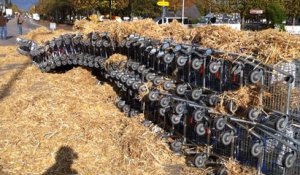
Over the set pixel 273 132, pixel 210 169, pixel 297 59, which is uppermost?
pixel 297 59

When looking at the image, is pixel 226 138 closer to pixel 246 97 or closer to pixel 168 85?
pixel 246 97

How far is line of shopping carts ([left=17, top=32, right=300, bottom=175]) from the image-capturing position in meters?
6.45

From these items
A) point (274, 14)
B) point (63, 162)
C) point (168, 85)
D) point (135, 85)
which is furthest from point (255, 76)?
point (274, 14)

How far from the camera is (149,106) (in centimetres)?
963

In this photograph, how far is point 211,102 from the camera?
7.40 meters

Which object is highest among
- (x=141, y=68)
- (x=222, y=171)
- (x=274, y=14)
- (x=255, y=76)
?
(x=274, y=14)

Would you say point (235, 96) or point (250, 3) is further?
point (250, 3)

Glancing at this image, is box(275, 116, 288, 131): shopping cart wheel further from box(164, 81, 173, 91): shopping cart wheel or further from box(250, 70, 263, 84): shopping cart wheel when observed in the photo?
box(164, 81, 173, 91): shopping cart wheel

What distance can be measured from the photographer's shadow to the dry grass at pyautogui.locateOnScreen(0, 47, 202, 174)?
0.05 feet

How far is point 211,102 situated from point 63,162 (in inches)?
99.3

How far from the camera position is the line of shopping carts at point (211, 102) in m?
6.45

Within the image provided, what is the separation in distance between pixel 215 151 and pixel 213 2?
58.7m

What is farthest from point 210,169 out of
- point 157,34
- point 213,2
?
point 213,2

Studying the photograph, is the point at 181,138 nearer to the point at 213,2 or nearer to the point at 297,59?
the point at 297,59
